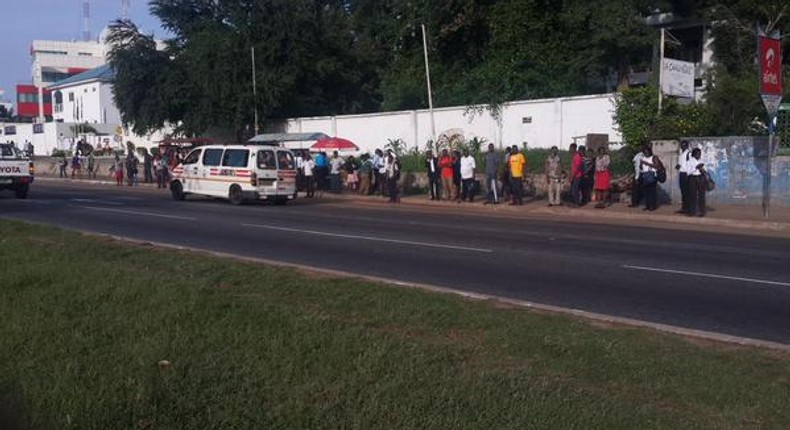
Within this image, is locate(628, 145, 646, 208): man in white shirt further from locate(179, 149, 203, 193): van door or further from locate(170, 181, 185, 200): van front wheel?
locate(170, 181, 185, 200): van front wheel

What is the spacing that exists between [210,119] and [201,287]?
115ft

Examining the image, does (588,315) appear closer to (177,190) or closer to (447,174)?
(447,174)

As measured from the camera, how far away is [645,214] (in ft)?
Answer: 70.5

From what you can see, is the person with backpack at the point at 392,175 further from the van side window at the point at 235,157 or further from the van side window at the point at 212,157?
the van side window at the point at 212,157

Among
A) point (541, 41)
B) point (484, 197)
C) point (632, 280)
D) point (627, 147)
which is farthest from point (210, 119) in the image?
point (632, 280)

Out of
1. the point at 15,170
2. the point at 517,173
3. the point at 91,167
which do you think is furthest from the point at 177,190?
the point at 91,167

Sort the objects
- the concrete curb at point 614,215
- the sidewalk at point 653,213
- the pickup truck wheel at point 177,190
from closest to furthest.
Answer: the concrete curb at point 614,215 < the sidewalk at point 653,213 < the pickup truck wheel at point 177,190

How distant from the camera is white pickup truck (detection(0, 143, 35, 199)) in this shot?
26.3 metres

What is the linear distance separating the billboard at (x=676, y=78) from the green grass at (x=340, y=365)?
17.5 m

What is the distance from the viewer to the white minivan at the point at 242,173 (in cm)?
2523

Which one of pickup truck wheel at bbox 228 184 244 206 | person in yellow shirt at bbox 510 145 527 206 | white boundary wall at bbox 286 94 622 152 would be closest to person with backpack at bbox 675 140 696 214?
person in yellow shirt at bbox 510 145 527 206

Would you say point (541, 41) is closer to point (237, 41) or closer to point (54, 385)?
point (237, 41)

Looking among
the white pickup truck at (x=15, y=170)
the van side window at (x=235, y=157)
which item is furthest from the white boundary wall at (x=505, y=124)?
the white pickup truck at (x=15, y=170)

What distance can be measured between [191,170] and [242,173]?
93.4 inches
